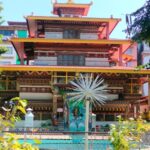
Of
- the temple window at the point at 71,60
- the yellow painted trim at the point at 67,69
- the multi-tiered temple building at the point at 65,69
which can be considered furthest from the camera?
the temple window at the point at 71,60

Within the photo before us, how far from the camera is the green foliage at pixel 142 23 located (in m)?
7.75

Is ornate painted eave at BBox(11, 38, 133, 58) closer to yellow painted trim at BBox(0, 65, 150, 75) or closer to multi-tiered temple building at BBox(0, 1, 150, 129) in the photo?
multi-tiered temple building at BBox(0, 1, 150, 129)

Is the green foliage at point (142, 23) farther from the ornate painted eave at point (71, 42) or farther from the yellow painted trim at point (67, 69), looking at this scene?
the ornate painted eave at point (71, 42)

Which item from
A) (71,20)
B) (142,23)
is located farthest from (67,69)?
(142,23)

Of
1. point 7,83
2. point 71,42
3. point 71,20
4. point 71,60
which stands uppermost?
point 71,20

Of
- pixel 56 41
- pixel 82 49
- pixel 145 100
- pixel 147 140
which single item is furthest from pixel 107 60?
pixel 147 140

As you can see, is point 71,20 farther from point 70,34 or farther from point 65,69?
point 65,69

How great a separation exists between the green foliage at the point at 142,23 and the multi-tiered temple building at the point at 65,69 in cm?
1488

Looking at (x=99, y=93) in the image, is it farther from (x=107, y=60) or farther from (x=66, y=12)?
(x=66, y=12)

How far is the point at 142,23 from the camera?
7.78 m

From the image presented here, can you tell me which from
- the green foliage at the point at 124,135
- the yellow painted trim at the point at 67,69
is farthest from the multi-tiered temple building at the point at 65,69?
the green foliage at the point at 124,135

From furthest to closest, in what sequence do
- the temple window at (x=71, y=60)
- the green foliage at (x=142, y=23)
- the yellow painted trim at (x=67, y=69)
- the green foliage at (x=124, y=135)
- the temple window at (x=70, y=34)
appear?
the temple window at (x=70, y=34)
the temple window at (x=71, y=60)
the yellow painted trim at (x=67, y=69)
the green foliage at (x=142, y=23)
the green foliage at (x=124, y=135)

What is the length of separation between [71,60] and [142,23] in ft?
61.5

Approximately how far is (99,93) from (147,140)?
1067cm
